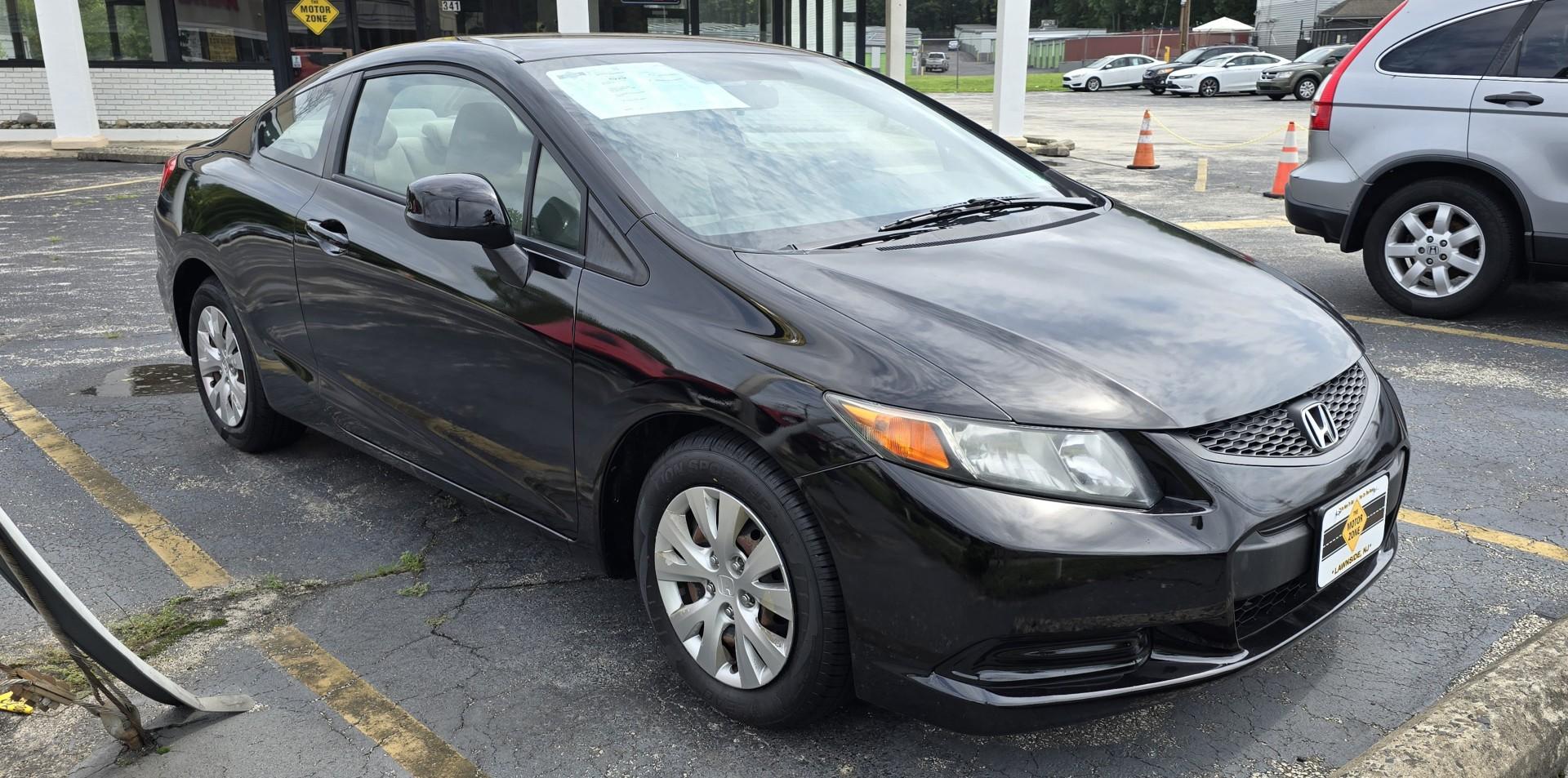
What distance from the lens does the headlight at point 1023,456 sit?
2.34 m

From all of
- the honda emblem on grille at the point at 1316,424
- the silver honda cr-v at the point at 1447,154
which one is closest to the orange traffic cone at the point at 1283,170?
the silver honda cr-v at the point at 1447,154

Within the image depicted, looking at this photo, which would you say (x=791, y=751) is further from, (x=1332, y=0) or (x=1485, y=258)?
(x=1332, y=0)

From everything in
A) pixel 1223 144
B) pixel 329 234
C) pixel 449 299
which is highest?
pixel 329 234

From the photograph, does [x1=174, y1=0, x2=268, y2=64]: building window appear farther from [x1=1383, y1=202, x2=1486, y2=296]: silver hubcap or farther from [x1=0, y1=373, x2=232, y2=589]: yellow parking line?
[x1=1383, y1=202, x2=1486, y2=296]: silver hubcap

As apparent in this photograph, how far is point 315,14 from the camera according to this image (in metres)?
14.9

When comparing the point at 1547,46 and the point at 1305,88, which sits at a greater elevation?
the point at 1547,46

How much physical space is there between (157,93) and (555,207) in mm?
18291

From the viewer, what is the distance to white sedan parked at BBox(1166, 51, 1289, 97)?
1463 inches

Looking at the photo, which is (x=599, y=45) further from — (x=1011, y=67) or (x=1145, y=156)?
(x=1011, y=67)

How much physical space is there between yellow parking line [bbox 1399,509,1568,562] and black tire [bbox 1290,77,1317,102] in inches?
1314

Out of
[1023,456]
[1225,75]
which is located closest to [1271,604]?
[1023,456]

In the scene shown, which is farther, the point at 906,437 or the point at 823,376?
the point at 823,376

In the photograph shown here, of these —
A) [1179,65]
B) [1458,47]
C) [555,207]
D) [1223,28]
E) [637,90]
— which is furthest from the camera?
[1223,28]

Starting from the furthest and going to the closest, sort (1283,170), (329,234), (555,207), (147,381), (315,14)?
1. (315,14)
2. (1283,170)
3. (147,381)
4. (329,234)
5. (555,207)
